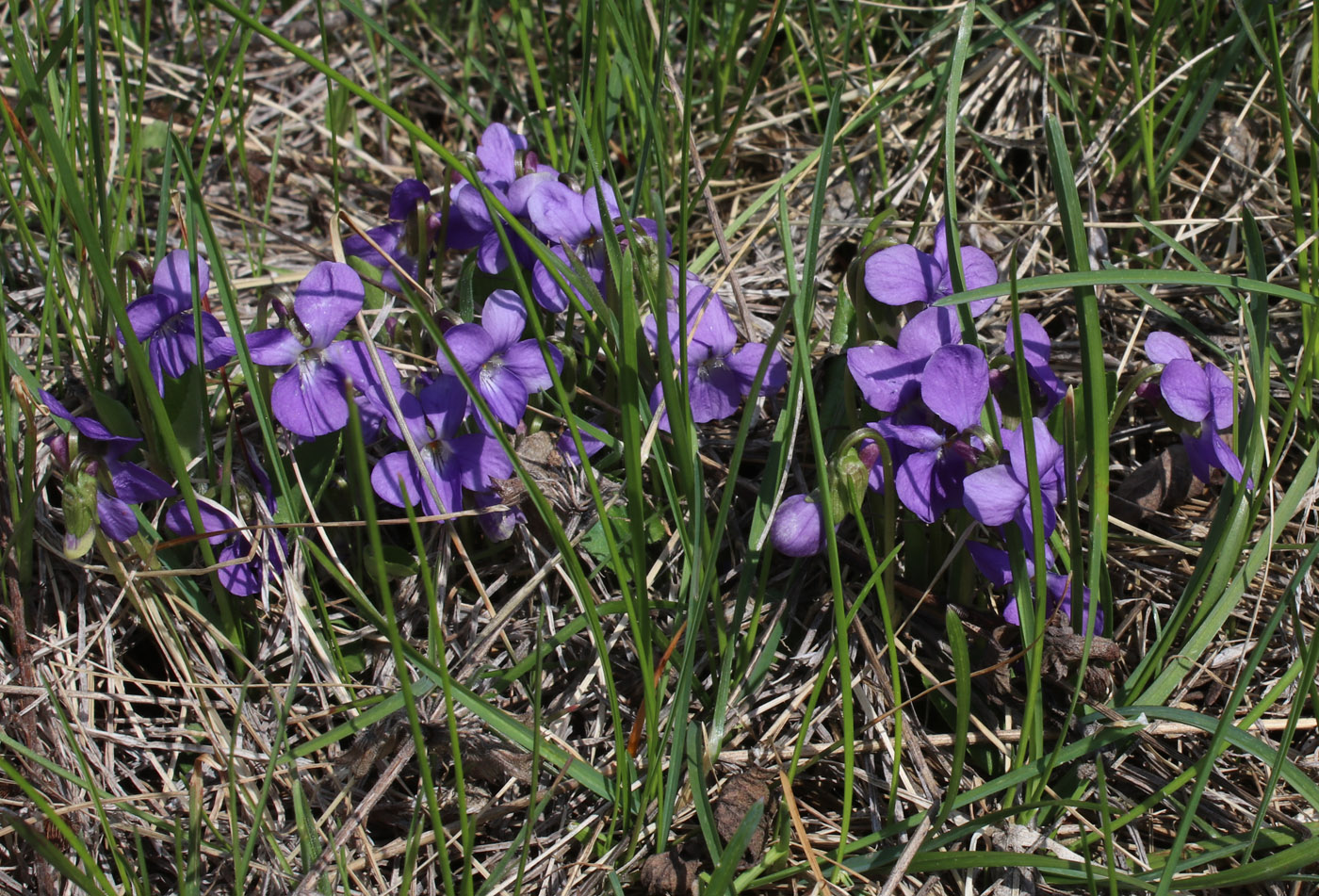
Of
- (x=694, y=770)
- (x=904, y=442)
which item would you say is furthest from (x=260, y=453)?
(x=904, y=442)

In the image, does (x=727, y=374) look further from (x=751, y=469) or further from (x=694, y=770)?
(x=694, y=770)

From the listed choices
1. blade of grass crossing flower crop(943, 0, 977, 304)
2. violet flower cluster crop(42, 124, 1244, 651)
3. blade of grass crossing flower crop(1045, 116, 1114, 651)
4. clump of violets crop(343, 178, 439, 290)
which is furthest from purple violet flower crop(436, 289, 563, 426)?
blade of grass crossing flower crop(1045, 116, 1114, 651)

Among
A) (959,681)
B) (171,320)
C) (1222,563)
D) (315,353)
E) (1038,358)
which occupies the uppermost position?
(171,320)

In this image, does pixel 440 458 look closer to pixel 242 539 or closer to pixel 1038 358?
pixel 242 539

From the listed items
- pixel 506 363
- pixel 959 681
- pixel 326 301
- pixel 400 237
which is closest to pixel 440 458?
pixel 506 363

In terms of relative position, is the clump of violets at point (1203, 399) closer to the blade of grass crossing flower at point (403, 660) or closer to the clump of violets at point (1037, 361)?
the clump of violets at point (1037, 361)

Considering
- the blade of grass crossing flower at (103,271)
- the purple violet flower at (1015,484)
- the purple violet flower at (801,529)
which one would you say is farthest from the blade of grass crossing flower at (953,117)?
the blade of grass crossing flower at (103,271)

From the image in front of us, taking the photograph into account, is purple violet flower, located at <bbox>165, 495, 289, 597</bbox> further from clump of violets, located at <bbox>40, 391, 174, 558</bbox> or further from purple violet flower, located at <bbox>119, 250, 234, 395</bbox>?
purple violet flower, located at <bbox>119, 250, 234, 395</bbox>
